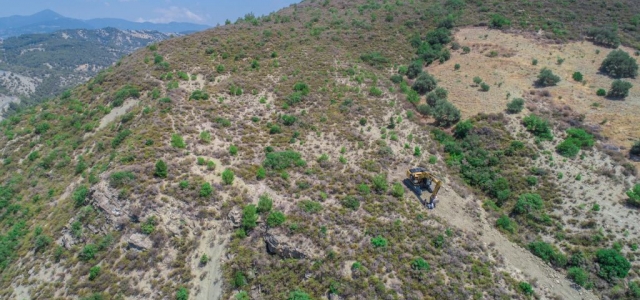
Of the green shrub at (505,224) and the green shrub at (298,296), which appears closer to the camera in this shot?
the green shrub at (298,296)

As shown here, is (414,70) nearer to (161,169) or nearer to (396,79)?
(396,79)

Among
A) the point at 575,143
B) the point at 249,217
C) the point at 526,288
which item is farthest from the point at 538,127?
the point at 249,217

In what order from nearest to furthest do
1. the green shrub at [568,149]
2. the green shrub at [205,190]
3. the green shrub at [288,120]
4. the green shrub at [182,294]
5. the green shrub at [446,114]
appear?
1. the green shrub at [182,294]
2. the green shrub at [205,190]
3. the green shrub at [568,149]
4. the green shrub at [288,120]
5. the green shrub at [446,114]

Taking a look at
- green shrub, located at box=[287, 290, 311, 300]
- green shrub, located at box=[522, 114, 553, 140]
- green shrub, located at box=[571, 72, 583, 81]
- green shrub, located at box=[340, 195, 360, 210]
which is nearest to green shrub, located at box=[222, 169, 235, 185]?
green shrub, located at box=[340, 195, 360, 210]

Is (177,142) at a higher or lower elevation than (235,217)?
higher

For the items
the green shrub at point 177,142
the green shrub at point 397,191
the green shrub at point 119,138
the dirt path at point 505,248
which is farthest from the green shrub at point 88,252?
the dirt path at point 505,248

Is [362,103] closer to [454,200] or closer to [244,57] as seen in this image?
[454,200]

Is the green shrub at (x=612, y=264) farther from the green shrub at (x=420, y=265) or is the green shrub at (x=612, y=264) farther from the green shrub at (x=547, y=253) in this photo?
the green shrub at (x=420, y=265)

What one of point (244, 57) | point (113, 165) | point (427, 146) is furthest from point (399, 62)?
point (113, 165)
